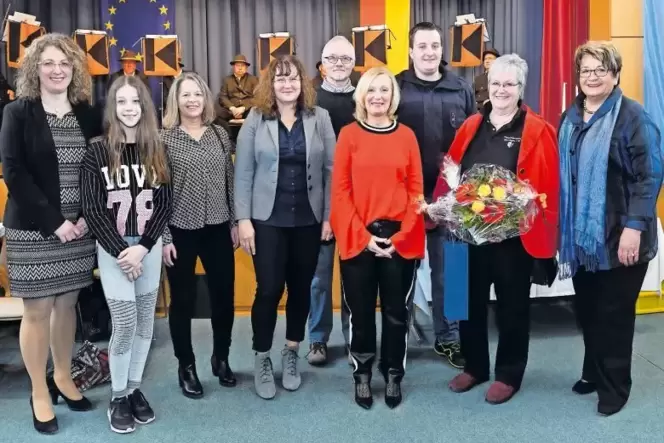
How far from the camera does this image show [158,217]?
2479mm

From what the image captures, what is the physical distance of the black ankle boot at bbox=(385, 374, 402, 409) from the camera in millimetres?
2734

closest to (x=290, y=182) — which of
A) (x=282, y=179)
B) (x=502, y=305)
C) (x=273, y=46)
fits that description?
(x=282, y=179)

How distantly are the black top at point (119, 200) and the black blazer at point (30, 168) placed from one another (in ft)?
0.39

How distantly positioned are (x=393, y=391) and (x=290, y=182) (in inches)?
38.0

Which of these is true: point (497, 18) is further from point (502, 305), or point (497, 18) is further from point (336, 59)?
point (502, 305)

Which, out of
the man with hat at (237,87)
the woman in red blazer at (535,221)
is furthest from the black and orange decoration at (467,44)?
the woman in red blazer at (535,221)

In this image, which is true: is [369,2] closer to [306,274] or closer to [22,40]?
[22,40]

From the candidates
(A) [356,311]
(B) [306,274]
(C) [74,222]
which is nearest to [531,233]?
(A) [356,311]

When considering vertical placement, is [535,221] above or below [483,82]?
below

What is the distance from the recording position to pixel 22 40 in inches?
259

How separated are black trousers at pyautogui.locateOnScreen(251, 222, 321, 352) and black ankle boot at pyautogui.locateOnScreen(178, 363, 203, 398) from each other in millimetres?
295

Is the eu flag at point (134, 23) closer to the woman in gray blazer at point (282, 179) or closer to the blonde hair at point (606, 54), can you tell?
the woman in gray blazer at point (282, 179)

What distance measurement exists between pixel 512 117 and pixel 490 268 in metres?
0.62

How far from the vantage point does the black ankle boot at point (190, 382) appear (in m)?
2.86
